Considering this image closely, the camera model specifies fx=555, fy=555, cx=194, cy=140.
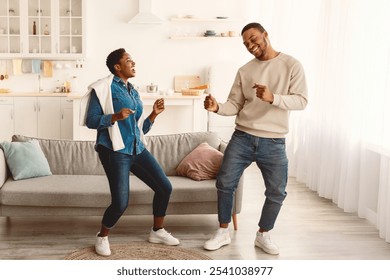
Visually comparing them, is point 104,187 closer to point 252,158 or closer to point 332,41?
point 252,158

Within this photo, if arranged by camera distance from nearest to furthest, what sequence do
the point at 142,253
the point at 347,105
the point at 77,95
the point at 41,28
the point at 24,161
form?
the point at 142,253, the point at 24,161, the point at 347,105, the point at 77,95, the point at 41,28

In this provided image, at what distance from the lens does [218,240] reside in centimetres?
397

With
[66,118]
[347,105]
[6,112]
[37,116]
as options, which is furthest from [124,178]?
[6,112]

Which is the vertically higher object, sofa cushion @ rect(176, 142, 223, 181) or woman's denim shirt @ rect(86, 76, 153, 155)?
woman's denim shirt @ rect(86, 76, 153, 155)

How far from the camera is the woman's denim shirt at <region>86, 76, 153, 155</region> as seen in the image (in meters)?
3.50

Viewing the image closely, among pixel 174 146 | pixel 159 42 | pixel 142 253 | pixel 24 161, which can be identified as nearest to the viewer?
pixel 142 253

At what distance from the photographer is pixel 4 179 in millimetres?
4305

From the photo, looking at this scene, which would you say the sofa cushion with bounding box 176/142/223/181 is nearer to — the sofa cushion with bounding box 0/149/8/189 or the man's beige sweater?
the man's beige sweater

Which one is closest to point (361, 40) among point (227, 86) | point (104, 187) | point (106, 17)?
point (104, 187)

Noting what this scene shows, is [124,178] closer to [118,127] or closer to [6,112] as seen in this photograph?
[118,127]

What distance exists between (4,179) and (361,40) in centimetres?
318

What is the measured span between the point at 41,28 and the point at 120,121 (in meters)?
5.21

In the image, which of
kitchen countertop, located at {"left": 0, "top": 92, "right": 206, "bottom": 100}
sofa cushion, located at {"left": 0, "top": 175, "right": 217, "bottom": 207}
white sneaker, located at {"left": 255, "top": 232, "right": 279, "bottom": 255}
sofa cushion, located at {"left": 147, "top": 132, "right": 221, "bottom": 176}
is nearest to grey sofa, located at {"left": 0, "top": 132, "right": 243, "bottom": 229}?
sofa cushion, located at {"left": 0, "top": 175, "right": 217, "bottom": 207}

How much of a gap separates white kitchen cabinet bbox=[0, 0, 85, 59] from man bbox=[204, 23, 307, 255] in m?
5.08
